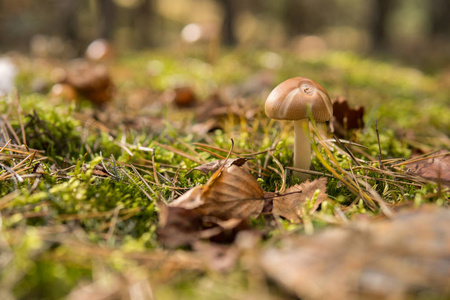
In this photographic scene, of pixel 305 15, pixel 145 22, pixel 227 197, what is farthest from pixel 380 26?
pixel 227 197

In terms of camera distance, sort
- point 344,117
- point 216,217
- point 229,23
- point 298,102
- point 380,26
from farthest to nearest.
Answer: point 380,26 → point 229,23 → point 344,117 → point 298,102 → point 216,217

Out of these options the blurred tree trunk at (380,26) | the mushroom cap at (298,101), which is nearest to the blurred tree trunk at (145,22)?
the blurred tree trunk at (380,26)

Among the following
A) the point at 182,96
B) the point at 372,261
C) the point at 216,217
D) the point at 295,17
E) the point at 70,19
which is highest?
the point at 70,19

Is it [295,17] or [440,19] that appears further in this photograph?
[295,17]

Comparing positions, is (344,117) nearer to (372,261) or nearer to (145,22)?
(372,261)

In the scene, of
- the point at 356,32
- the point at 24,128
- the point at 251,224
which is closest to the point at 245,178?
the point at 251,224

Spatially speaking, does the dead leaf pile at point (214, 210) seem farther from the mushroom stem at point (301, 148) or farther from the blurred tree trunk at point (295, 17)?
the blurred tree trunk at point (295, 17)
